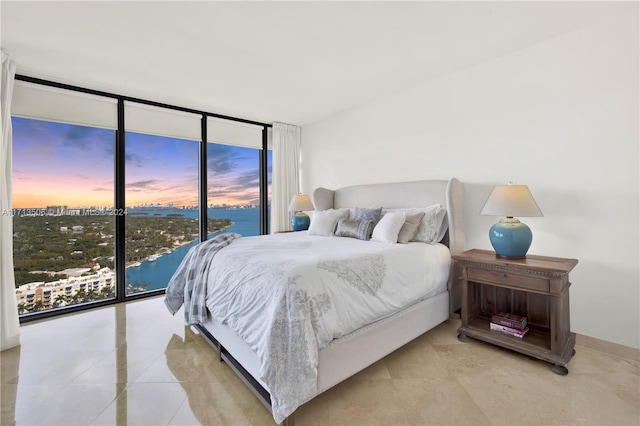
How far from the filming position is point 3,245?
241 cm

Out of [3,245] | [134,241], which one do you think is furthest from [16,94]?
[134,241]

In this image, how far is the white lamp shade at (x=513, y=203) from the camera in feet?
7.09

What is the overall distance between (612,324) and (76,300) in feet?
17.1

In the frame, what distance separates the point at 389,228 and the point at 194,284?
5.91 feet

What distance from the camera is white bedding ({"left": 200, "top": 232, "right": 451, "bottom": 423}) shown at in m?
1.40

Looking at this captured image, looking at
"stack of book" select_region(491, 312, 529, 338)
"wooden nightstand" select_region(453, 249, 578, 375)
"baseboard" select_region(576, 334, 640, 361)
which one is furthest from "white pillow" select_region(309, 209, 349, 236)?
"baseboard" select_region(576, 334, 640, 361)

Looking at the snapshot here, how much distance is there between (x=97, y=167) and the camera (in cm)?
345

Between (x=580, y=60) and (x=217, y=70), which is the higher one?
(x=217, y=70)

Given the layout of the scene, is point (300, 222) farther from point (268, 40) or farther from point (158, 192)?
point (268, 40)

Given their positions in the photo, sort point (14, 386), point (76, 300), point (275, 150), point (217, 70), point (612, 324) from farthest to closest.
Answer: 1. point (275, 150)
2. point (76, 300)
3. point (217, 70)
4. point (612, 324)
5. point (14, 386)

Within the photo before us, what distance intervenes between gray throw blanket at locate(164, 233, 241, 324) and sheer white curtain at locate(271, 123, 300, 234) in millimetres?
2031

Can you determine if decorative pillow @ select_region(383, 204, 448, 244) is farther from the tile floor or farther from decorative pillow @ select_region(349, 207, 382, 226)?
the tile floor

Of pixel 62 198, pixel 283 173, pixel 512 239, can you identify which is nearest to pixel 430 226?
pixel 512 239

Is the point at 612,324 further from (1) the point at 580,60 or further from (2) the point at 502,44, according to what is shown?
(2) the point at 502,44
